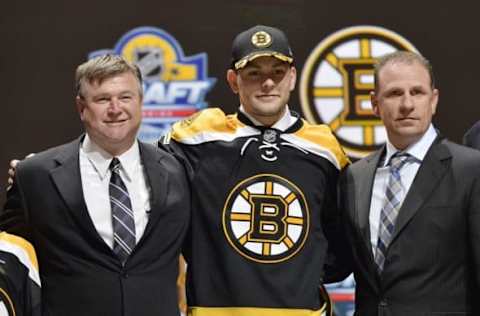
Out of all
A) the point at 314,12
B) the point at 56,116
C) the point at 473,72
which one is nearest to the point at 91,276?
the point at 56,116

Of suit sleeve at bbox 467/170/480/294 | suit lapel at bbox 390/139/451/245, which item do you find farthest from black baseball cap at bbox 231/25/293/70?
suit sleeve at bbox 467/170/480/294

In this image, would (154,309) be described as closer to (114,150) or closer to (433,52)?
(114,150)

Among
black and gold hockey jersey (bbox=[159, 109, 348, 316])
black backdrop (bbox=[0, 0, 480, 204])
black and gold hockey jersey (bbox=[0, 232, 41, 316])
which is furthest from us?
black backdrop (bbox=[0, 0, 480, 204])

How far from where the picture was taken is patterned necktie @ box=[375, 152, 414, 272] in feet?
7.77

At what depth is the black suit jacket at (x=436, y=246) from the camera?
2.30 metres

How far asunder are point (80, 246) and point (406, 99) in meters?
0.96

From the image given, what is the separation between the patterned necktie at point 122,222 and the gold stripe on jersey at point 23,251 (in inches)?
8.4

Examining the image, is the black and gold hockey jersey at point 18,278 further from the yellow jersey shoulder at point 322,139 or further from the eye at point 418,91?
the eye at point 418,91

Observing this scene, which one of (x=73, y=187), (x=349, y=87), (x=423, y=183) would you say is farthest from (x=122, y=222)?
(x=349, y=87)

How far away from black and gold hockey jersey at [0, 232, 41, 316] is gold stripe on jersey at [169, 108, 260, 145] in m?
0.60

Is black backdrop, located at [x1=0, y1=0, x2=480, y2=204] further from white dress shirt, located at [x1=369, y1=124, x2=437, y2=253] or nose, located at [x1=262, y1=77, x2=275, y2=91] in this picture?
white dress shirt, located at [x1=369, y1=124, x2=437, y2=253]

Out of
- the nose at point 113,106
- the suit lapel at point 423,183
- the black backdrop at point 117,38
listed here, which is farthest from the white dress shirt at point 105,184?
the black backdrop at point 117,38

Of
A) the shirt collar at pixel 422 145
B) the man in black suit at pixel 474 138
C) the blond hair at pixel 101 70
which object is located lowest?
the man in black suit at pixel 474 138

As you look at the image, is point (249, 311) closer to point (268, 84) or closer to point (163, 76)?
point (268, 84)
